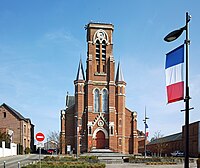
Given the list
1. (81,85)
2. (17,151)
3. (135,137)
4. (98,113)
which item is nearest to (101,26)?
(81,85)

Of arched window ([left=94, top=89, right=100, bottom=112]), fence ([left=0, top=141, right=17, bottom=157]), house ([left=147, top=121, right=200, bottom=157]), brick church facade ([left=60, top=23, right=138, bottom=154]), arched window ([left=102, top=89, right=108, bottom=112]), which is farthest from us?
arched window ([left=102, top=89, right=108, bottom=112])

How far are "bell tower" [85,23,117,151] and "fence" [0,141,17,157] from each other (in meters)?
15.5

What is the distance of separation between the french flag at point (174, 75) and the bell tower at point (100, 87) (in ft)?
221

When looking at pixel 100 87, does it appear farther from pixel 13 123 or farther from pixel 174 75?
pixel 174 75

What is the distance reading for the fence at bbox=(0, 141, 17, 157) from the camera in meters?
61.0

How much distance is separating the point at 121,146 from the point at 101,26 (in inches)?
1061

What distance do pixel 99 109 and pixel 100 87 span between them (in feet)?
15.7

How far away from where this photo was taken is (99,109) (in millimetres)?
82062

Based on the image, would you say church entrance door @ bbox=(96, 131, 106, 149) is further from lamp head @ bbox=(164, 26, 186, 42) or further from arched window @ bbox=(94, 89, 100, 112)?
lamp head @ bbox=(164, 26, 186, 42)

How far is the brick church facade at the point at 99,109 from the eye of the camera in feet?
265

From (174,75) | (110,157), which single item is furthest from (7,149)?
(174,75)

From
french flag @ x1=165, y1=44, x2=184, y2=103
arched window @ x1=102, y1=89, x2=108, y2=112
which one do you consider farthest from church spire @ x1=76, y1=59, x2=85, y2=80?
french flag @ x1=165, y1=44, x2=184, y2=103

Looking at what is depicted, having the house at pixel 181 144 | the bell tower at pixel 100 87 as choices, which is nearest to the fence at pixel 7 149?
the bell tower at pixel 100 87

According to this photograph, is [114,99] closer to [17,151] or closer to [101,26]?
[101,26]
